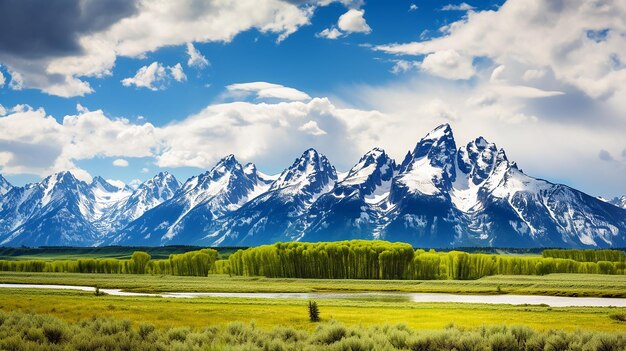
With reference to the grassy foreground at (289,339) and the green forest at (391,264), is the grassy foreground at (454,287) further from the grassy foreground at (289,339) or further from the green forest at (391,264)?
the grassy foreground at (289,339)

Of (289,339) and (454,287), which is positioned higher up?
(289,339)

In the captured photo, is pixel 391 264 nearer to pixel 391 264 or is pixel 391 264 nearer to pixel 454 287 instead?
pixel 391 264

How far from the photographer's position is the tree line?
18850cm

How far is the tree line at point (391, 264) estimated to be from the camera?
188 meters

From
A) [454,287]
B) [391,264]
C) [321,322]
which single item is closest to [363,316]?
[321,322]

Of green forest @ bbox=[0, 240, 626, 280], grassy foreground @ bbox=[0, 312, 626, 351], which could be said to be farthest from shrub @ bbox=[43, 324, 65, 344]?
green forest @ bbox=[0, 240, 626, 280]

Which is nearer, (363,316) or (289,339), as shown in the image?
(289,339)

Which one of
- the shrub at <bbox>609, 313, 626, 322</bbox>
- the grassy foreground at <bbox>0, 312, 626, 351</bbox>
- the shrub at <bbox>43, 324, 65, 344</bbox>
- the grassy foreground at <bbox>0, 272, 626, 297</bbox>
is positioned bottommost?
the grassy foreground at <bbox>0, 272, 626, 297</bbox>

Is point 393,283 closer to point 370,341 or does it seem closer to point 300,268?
point 300,268

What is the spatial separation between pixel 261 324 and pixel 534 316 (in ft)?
106

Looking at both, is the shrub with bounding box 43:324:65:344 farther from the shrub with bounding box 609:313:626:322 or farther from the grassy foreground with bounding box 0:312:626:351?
the shrub with bounding box 609:313:626:322

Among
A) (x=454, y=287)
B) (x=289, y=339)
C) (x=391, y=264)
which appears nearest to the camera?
(x=289, y=339)

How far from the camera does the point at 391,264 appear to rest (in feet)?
618

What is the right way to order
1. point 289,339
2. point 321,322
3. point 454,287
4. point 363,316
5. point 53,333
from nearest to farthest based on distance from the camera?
A: point 53,333, point 289,339, point 321,322, point 363,316, point 454,287
